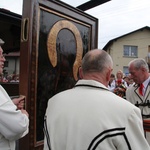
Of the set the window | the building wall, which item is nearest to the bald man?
the building wall

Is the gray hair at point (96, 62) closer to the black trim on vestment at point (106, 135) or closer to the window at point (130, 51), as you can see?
the black trim on vestment at point (106, 135)

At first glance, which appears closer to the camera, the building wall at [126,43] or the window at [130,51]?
the building wall at [126,43]

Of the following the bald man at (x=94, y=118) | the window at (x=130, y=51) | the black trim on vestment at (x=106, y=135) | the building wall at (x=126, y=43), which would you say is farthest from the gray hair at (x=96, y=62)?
the window at (x=130, y=51)

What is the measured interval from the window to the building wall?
0.43 m

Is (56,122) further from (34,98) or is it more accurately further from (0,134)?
(34,98)

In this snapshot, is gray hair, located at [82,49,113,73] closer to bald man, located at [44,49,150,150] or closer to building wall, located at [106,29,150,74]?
bald man, located at [44,49,150,150]

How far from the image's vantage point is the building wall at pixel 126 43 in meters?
25.8

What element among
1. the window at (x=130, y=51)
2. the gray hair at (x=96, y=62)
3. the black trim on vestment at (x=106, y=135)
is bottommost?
the black trim on vestment at (x=106, y=135)

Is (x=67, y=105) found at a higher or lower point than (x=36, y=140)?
higher

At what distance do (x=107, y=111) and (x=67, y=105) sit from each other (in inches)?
9.7

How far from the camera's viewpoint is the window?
26742 mm

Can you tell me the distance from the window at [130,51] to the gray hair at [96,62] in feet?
85.3

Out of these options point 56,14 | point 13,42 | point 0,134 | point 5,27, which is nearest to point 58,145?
point 0,134

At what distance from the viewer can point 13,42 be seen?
10.5 ft
